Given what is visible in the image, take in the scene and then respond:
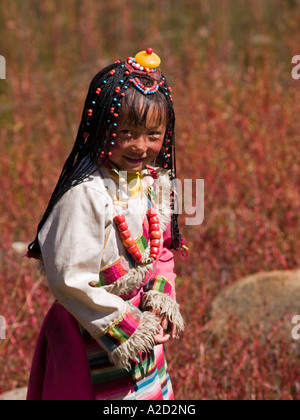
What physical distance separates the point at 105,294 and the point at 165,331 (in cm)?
32

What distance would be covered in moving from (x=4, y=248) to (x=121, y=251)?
247 cm

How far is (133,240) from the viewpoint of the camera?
206 centimetres

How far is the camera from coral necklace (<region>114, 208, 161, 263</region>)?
2.03 m

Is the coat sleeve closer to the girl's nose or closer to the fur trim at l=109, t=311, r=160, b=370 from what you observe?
the fur trim at l=109, t=311, r=160, b=370

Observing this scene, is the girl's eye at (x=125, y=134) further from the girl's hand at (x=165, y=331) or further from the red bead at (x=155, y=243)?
the girl's hand at (x=165, y=331)

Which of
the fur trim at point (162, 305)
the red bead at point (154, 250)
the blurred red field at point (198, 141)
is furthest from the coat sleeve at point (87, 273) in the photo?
the blurred red field at point (198, 141)

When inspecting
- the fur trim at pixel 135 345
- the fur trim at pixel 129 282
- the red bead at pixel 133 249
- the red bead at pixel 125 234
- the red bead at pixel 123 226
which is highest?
the red bead at pixel 123 226

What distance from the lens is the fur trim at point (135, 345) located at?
6.54 feet

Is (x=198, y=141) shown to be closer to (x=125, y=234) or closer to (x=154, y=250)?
(x=154, y=250)

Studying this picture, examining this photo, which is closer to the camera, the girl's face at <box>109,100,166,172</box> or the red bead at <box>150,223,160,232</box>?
the girl's face at <box>109,100,166,172</box>

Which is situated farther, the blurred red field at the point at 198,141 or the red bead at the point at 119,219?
the blurred red field at the point at 198,141

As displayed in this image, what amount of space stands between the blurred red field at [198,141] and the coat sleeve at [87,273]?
110cm

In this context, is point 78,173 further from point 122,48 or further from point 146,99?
point 122,48

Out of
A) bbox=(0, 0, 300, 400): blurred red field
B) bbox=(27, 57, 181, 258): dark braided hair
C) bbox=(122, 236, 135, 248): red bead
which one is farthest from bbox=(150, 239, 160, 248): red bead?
bbox=(0, 0, 300, 400): blurred red field
